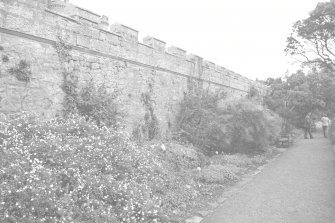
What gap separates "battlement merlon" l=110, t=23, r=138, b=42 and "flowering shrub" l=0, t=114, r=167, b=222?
11.4 ft

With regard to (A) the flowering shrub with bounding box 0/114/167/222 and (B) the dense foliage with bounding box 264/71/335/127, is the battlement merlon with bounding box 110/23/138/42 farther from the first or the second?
(B) the dense foliage with bounding box 264/71/335/127

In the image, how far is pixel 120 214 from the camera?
3.98 m

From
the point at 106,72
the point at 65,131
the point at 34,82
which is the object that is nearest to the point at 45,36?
the point at 34,82

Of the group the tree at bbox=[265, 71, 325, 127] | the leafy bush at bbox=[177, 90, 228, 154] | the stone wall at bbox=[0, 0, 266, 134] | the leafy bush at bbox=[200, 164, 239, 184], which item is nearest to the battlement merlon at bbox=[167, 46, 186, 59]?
the stone wall at bbox=[0, 0, 266, 134]

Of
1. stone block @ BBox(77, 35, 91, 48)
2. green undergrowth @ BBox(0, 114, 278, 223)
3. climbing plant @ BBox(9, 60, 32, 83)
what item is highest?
stone block @ BBox(77, 35, 91, 48)

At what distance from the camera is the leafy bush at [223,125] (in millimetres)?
9727

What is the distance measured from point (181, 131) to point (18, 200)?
23.2ft

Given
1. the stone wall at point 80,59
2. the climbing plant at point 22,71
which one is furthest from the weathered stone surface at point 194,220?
the climbing plant at point 22,71

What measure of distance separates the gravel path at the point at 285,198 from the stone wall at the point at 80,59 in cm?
407

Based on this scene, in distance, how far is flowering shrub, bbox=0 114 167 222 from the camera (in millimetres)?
3408

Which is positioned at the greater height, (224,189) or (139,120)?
(139,120)

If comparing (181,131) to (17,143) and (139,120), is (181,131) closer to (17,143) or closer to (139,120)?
(139,120)

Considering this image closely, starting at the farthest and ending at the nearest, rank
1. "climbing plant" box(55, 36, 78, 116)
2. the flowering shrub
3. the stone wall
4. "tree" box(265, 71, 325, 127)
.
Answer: "tree" box(265, 71, 325, 127) < "climbing plant" box(55, 36, 78, 116) < the stone wall < the flowering shrub

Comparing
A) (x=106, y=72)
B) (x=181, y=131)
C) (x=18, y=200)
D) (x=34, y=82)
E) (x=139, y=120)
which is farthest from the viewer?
(x=181, y=131)
